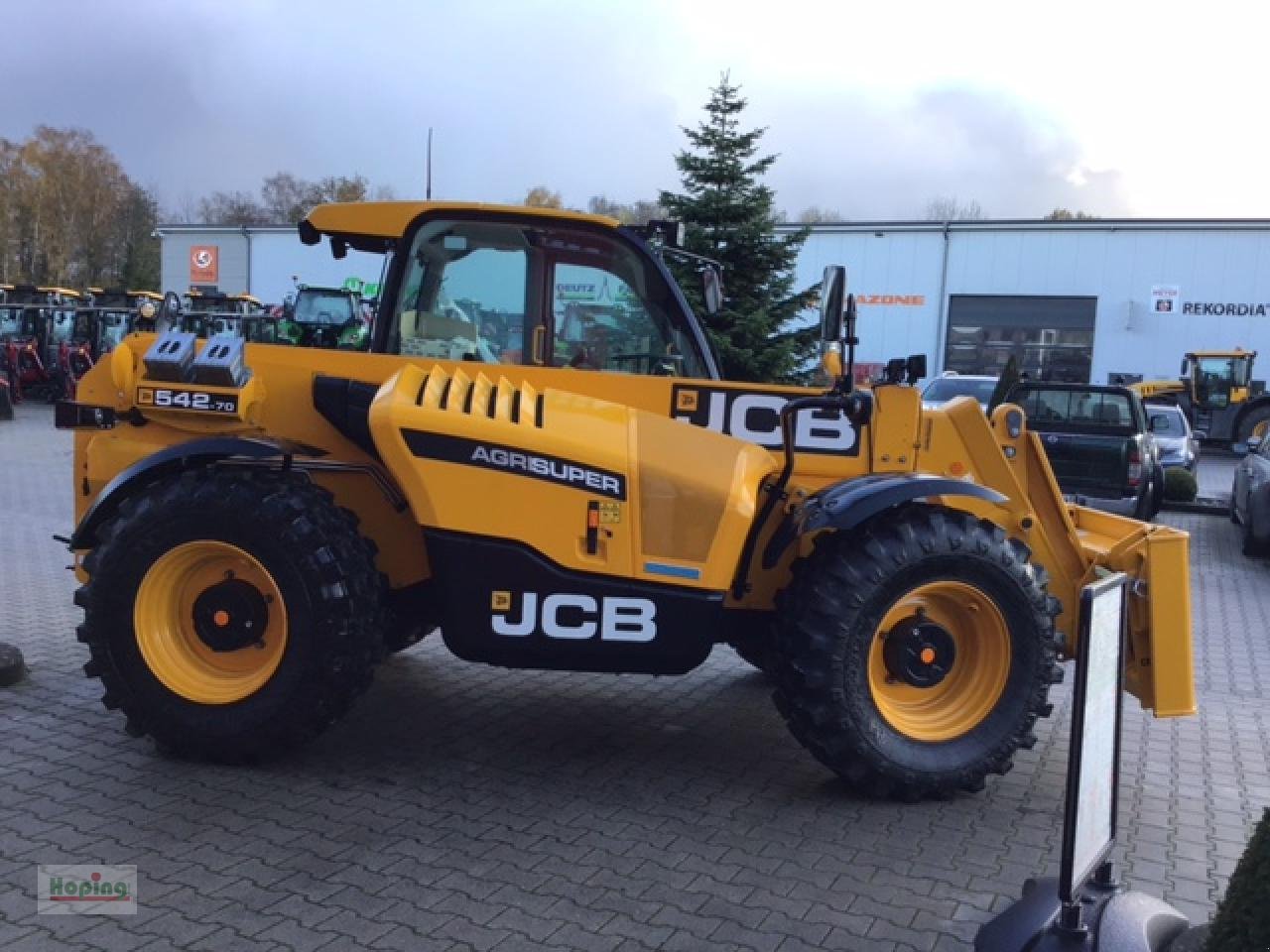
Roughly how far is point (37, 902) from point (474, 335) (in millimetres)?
2826

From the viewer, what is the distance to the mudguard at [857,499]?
440 cm

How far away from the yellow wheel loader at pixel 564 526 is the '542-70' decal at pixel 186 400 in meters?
0.01

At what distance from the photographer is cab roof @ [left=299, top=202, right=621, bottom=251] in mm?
5109

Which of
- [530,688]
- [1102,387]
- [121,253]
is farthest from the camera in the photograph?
[121,253]

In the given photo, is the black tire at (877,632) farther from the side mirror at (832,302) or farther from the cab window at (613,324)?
the cab window at (613,324)

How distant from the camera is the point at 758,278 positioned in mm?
14508

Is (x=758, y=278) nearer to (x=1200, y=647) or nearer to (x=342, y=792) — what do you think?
(x=1200, y=647)

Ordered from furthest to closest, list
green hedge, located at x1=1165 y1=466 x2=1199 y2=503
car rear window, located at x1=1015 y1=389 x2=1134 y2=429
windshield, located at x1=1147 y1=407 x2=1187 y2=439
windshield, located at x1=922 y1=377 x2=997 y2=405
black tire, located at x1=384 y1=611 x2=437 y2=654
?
windshield, located at x1=1147 y1=407 x2=1187 y2=439 < windshield, located at x1=922 y1=377 x2=997 y2=405 < green hedge, located at x1=1165 y1=466 x2=1199 y2=503 < car rear window, located at x1=1015 y1=389 x2=1134 y2=429 < black tire, located at x1=384 y1=611 x2=437 y2=654

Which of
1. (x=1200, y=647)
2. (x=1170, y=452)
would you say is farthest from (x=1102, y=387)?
(x=1200, y=647)

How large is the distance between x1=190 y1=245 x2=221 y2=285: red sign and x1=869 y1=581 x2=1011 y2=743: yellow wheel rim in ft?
134

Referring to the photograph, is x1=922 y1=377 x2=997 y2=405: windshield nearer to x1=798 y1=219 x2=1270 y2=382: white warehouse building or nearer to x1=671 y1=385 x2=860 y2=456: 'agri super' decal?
x1=671 y1=385 x2=860 y2=456: 'agri super' decal

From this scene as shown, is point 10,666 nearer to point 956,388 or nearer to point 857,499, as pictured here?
point 857,499

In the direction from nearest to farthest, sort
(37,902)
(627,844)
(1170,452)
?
(37,902) → (627,844) → (1170,452)

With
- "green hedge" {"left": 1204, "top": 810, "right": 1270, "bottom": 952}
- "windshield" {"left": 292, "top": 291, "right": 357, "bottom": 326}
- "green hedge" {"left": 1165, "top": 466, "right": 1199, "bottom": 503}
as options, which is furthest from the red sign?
"green hedge" {"left": 1204, "top": 810, "right": 1270, "bottom": 952}
